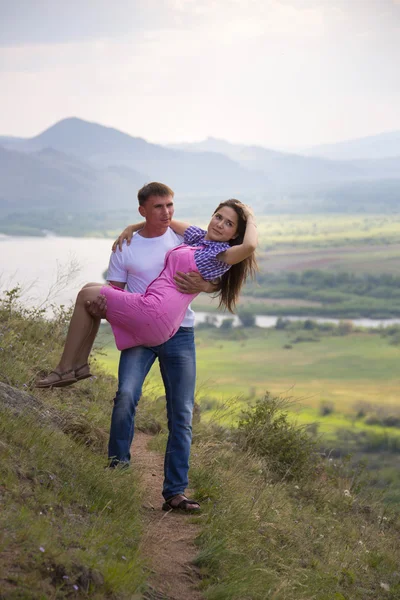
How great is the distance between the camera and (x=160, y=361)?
15.2 ft

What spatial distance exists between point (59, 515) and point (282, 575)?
1.50 meters

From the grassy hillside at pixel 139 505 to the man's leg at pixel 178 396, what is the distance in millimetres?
262

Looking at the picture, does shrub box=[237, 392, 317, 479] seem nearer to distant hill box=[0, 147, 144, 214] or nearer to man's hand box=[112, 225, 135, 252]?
man's hand box=[112, 225, 135, 252]

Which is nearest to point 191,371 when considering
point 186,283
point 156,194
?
point 186,283

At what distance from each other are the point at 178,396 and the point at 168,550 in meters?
0.89

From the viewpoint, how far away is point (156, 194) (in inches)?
181

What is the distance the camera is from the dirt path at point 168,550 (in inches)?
148

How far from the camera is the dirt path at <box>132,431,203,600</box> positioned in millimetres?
Answer: 3750

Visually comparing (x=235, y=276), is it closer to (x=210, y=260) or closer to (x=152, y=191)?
(x=210, y=260)

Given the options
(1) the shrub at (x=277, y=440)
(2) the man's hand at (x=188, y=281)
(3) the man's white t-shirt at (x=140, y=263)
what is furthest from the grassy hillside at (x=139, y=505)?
(2) the man's hand at (x=188, y=281)

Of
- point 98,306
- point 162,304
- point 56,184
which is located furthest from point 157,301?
point 56,184

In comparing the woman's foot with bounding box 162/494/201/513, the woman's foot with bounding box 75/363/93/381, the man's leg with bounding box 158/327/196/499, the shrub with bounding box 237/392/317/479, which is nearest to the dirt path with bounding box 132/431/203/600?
the woman's foot with bounding box 162/494/201/513

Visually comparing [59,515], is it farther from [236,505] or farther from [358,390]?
[358,390]

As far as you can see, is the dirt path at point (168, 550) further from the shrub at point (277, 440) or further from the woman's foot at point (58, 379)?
the shrub at point (277, 440)
